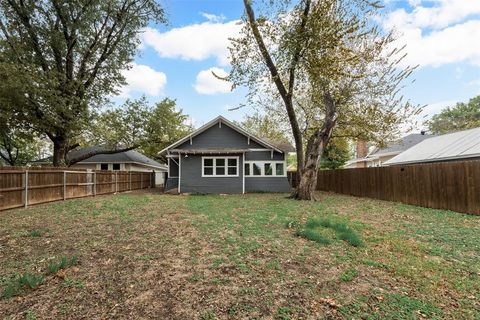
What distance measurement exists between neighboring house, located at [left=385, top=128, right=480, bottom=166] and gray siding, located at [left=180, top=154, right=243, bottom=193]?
10528 millimetres

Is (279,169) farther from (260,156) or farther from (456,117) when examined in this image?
(456,117)

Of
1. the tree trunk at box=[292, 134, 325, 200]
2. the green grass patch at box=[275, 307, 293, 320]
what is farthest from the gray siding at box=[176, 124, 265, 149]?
the green grass patch at box=[275, 307, 293, 320]

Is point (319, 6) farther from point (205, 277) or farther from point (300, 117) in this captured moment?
point (205, 277)

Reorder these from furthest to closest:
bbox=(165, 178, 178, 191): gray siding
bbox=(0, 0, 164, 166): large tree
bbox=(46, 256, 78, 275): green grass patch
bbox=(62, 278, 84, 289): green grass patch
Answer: bbox=(165, 178, 178, 191): gray siding < bbox=(0, 0, 164, 166): large tree < bbox=(46, 256, 78, 275): green grass patch < bbox=(62, 278, 84, 289): green grass patch

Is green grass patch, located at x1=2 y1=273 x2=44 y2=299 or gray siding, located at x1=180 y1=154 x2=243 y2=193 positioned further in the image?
gray siding, located at x1=180 y1=154 x2=243 y2=193

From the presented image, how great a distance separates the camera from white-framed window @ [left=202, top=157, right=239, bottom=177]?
1694 cm

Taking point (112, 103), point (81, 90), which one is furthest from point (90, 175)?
point (112, 103)

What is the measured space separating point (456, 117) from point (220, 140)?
37220mm

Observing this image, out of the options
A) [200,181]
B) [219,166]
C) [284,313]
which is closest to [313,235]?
[284,313]

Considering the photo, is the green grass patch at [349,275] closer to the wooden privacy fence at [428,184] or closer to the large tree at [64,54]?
the wooden privacy fence at [428,184]

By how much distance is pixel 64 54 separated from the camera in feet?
56.8

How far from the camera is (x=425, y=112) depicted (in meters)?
14.7

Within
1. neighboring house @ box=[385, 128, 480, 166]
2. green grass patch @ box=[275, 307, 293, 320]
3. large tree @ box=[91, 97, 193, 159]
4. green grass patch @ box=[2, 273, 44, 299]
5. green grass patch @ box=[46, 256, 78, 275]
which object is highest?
large tree @ box=[91, 97, 193, 159]

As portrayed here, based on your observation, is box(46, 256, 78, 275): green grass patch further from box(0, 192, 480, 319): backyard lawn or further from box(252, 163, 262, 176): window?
box(252, 163, 262, 176): window
